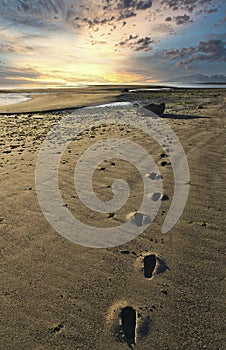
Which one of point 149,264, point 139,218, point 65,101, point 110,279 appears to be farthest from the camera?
point 65,101

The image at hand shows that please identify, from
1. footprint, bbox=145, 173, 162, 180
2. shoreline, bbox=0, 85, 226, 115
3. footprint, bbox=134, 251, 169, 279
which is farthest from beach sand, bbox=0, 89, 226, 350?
shoreline, bbox=0, 85, 226, 115

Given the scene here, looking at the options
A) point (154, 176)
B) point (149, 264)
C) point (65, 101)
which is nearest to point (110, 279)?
point (149, 264)

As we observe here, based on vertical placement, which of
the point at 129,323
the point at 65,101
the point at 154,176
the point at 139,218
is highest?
the point at 65,101

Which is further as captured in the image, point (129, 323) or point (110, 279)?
point (110, 279)

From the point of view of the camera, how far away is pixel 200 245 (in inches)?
138

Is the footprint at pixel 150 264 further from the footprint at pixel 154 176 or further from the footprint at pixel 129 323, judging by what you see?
the footprint at pixel 154 176

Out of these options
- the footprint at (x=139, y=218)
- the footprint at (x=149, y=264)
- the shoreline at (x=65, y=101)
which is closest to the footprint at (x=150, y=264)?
the footprint at (x=149, y=264)

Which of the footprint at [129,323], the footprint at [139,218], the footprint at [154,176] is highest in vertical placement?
the footprint at [154,176]

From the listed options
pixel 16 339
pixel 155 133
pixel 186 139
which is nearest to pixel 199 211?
pixel 16 339

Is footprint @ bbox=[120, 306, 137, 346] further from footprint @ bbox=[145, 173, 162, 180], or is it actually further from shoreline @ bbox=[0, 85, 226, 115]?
shoreline @ bbox=[0, 85, 226, 115]

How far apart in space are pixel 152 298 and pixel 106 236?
1214 millimetres

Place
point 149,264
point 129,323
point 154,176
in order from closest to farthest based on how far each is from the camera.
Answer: point 129,323 < point 149,264 < point 154,176

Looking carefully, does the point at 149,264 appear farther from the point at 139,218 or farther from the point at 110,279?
the point at 139,218

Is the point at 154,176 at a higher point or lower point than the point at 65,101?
lower
